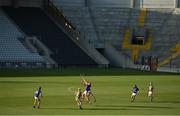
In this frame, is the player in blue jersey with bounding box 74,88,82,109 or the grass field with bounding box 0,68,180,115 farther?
the player in blue jersey with bounding box 74,88,82,109

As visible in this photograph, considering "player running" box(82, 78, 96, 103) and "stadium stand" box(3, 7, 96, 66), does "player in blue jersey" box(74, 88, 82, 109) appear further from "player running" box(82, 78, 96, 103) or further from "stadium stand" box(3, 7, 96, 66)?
"stadium stand" box(3, 7, 96, 66)

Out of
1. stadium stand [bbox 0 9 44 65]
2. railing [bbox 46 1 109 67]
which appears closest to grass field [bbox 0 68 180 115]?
stadium stand [bbox 0 9 44 65]

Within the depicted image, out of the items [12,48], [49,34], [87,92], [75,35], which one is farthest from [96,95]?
[75,35]

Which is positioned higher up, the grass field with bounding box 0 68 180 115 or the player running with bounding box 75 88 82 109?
the player running with bounding box 75 88 82 109

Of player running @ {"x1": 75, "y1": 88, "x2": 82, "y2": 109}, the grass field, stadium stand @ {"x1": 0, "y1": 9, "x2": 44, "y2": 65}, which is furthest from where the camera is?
stadium stand @ {"x1": 0, "y1": 9, "x2": 44, "y2": 65}

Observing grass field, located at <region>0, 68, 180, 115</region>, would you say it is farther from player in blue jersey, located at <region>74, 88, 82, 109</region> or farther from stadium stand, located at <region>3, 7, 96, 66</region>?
stadium stand, located at <region>3, 7, 96, 66</region>

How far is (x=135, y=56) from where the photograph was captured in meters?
89.8

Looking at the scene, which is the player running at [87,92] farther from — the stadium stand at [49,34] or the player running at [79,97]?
the stadium stand at [49,34]

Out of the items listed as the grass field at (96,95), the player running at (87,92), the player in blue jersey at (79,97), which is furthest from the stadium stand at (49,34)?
the player in blue jersey at (79,97)

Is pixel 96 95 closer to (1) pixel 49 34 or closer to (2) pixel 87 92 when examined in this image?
(2) pixel 87 92

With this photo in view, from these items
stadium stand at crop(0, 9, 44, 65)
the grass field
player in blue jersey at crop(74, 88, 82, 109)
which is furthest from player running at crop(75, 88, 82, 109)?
stadium stand at crop(0, 9, 44, 65)

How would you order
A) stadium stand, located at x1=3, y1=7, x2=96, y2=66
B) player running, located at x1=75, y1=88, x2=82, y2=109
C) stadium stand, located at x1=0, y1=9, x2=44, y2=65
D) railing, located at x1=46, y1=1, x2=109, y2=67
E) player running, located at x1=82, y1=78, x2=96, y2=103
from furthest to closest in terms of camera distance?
railing, located at x1=46, y1=1, x2=109, y2=67 < stadium stand, located at x1=3, y1=7, x2=96, y2=66 < stadium stand, located at x1=0, y1=9, x2=44, y2=65 < player running, located at x1=82, y1=78, x2=96, y2=103 < player running, located at x1=75, y1=88, x2=82, y2=109

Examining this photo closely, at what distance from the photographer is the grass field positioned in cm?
3878

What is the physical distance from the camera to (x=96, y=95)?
4841cm
